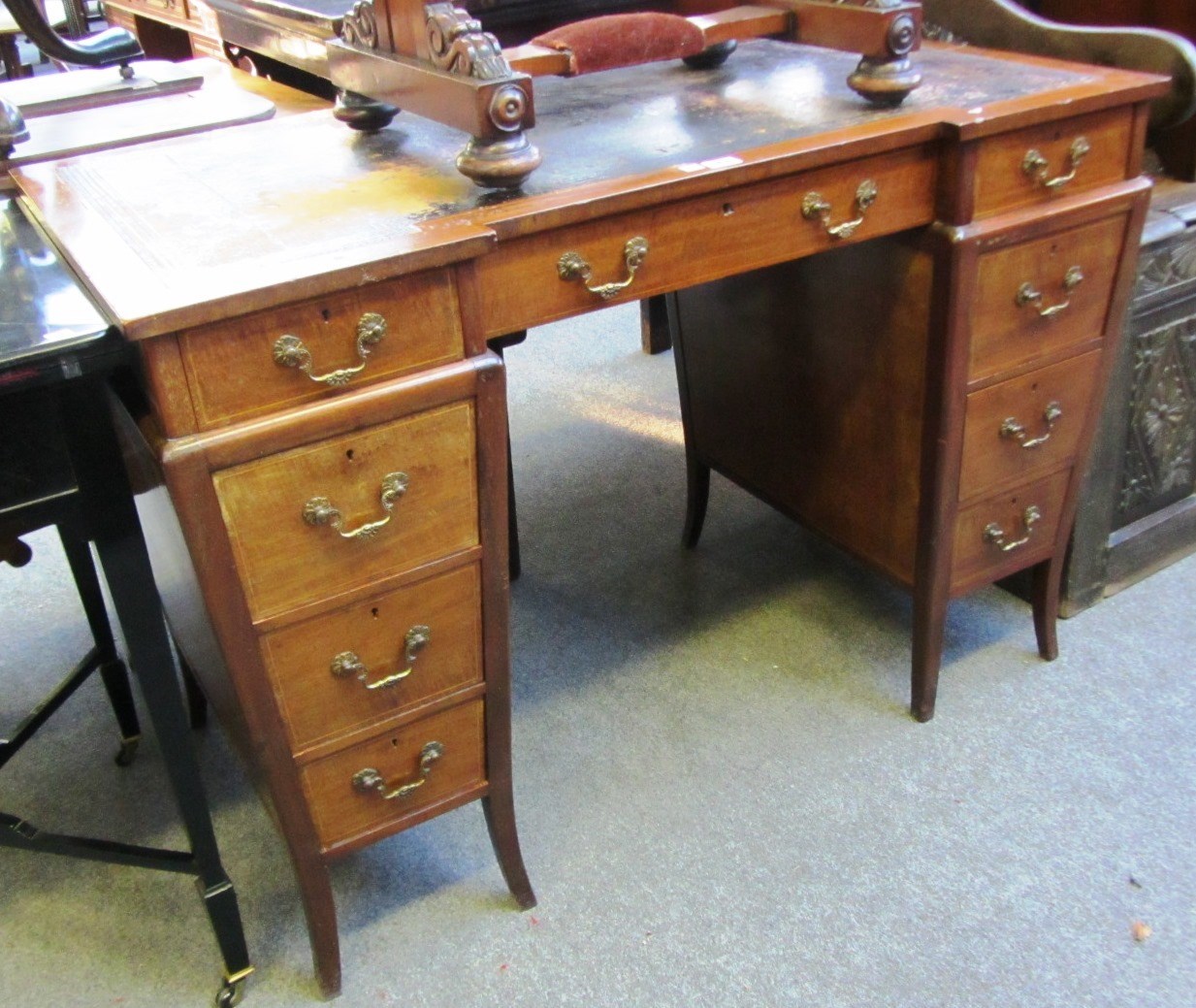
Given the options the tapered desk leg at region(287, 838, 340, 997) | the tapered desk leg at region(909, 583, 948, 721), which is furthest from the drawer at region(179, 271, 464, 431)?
the tapered desk leg at region(909, 583, 948, 721)

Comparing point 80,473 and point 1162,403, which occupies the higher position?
point 80,473

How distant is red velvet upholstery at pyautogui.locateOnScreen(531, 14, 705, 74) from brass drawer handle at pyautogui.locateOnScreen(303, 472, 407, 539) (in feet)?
2.00

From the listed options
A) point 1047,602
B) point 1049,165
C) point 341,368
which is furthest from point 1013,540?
point 341,368

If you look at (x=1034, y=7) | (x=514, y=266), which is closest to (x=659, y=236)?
(x=514, y=266)

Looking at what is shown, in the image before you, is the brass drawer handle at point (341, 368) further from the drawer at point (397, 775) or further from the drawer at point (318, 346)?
the drawer at point (397, 775)

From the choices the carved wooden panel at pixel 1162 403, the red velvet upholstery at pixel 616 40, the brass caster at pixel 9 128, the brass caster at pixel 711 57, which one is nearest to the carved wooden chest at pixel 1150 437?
the carved wooden panel at pixel 1162 403

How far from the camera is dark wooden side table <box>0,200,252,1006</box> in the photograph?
992 mm

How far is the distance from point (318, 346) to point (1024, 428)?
102 cm

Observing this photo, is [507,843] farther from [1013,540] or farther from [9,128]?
[9,128]

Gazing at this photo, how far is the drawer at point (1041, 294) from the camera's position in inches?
57.2

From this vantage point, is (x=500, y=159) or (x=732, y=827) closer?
(x=500, y=159)

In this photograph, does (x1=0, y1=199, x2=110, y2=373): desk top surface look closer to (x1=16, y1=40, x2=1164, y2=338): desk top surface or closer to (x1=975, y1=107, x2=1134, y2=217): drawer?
(x1=16, y1=40, x2=1164, y2=338): desk top surface

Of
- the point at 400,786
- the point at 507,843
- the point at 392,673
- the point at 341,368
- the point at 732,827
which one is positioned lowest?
the point at 732,827

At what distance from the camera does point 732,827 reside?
161cm
